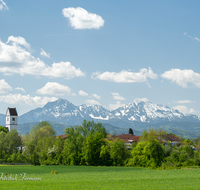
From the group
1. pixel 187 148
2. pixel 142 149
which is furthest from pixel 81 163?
pixel 187 148

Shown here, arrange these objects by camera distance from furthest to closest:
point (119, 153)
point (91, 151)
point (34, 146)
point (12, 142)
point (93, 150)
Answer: point (12, 142)
point (34, 146)
point (93, 150)
point (91, 151)
point (119, 153)

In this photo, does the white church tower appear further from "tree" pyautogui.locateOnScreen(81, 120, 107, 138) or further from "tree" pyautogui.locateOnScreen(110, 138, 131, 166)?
"tree" pyautogui.locateOnScreen(110, 138, 131, 166)

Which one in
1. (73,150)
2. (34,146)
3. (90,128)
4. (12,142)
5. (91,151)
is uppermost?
(90,128)

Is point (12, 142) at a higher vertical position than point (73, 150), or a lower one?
higher

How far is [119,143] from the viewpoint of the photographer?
9375 centimetres

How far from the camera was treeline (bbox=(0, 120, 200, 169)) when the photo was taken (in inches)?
3232

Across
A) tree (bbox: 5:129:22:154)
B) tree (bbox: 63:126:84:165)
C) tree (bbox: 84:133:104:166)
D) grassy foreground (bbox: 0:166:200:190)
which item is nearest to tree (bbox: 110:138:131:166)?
tree (bbox: 84:133:104:166)

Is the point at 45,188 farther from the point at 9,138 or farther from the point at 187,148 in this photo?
the point at 9,138

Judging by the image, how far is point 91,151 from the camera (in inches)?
3738

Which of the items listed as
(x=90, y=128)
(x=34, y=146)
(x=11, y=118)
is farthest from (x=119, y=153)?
(x=11, y=118)

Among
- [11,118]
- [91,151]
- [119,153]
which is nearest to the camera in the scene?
[119,153]

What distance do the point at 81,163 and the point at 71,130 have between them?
15.9m

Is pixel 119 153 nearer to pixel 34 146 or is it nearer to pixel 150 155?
pixel 150 155

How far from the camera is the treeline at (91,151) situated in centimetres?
8210
